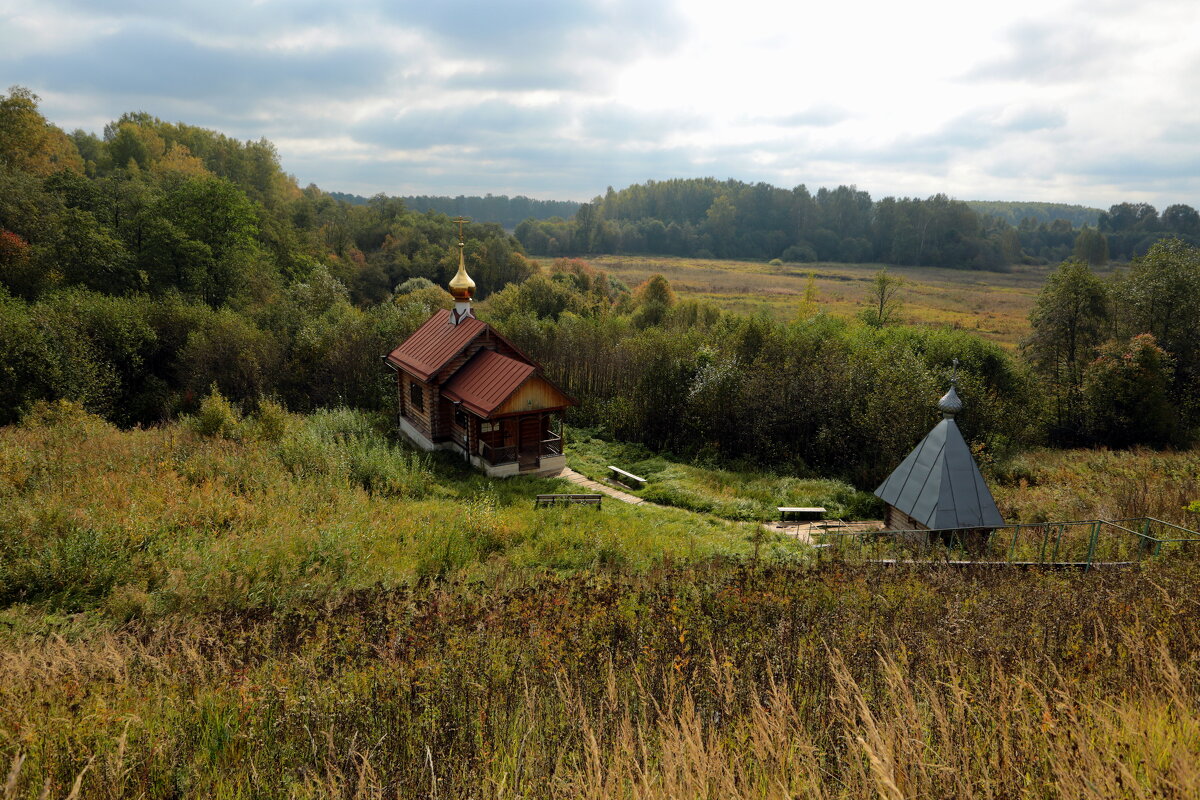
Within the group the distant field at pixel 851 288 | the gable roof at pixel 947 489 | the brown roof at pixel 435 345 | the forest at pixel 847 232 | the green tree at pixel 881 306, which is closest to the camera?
the gable roof at pixel 947 489

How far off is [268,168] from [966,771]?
70715 millimetres

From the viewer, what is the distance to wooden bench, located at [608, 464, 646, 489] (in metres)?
19.5

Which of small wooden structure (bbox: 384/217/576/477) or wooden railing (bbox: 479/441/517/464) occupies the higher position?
small wooden structure (bbox: 384/217/576/477)

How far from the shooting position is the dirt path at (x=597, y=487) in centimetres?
1804

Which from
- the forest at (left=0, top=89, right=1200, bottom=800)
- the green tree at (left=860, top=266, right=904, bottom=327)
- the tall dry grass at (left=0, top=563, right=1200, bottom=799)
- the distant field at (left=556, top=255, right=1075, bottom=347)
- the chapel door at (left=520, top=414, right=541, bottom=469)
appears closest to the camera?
the tall dry grass at (left=0, top=563, right=1200, bottom=799)

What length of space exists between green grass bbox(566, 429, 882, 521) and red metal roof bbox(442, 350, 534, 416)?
4.27 m

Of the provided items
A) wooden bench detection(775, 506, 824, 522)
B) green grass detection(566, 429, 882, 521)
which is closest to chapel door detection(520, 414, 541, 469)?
green grass detection(566, 429, 882, 521)

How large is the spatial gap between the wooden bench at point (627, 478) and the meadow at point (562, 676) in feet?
31.0

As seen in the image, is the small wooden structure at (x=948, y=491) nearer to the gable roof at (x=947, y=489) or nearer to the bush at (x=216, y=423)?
the gable roof at (x=947, y=489)

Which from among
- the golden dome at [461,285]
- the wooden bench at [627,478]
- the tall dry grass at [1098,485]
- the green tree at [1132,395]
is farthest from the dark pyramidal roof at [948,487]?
the green tree at [1132,395]

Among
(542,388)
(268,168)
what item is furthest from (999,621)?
(268,168)

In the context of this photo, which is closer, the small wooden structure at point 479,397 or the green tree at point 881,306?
the small wooden structure at point 479,397

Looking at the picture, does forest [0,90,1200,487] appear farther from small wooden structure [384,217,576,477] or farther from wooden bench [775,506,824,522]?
small wooden structure [384,217,576,477]

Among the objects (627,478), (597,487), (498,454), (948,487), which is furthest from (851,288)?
(948,487)
